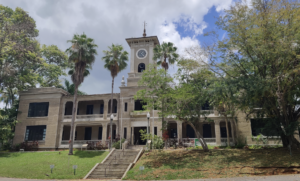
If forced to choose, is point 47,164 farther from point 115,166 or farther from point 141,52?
point 141,52

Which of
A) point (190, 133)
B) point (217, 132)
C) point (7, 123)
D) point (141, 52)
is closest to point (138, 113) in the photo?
point (190, 133)

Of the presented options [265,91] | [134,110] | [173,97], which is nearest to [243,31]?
[265,91]

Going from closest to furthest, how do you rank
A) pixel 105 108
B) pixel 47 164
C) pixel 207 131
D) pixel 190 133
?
pixel 47 164 < pixel 190 133 < pixel 207 131 < pixel 105 108

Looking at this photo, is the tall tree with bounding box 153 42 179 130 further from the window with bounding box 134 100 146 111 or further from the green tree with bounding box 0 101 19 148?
the green tree with bounding box 0 101 19 148

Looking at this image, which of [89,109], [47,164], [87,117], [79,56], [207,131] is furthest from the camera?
[89,109]

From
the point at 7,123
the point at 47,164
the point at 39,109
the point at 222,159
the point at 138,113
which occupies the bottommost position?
the point at 47,164

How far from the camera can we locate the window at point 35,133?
30397mm

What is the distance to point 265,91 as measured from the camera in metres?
16.1

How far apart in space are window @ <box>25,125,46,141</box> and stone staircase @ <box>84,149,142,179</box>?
533 inches

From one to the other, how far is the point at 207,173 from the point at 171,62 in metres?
18.1

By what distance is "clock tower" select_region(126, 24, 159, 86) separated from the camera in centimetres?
3331

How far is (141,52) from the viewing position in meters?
34.1

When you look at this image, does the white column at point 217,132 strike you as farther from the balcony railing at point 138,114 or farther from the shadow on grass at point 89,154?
the shadow on grass at point 89,154

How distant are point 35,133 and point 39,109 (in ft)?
11.1
